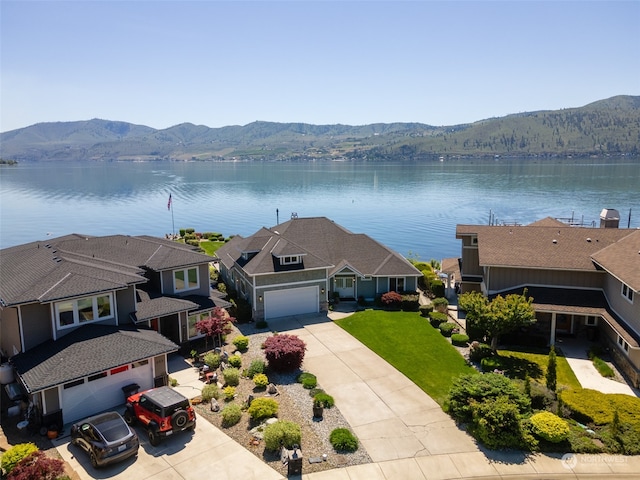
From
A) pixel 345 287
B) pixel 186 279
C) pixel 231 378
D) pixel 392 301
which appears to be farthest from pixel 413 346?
pixel 186 279

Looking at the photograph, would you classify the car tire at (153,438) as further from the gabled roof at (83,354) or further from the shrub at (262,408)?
the shrub at (262,408)

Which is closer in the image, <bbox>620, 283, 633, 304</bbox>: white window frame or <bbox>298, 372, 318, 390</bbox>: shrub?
<bbox>298, 372, 318, 390</bbox>: shrub

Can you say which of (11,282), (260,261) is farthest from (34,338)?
(260,261)

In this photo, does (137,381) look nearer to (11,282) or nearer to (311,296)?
(11,282)

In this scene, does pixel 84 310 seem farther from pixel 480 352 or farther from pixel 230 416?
pixel 480 352

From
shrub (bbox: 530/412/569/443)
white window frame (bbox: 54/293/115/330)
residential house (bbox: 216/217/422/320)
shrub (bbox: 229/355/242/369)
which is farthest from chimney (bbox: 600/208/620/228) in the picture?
white window frame (bbox: 54/293/115/330)

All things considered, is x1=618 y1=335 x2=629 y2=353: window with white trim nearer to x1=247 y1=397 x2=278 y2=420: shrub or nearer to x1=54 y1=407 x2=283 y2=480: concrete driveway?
x1=247 y1=397 x2=278 y2=420: shrub
